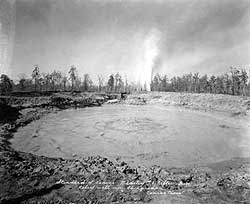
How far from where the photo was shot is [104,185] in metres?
5.92

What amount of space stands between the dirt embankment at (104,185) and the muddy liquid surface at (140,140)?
2.30m

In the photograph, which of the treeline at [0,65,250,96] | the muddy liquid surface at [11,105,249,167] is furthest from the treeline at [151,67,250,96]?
the muddy liquid surface at [11,105,249,167]

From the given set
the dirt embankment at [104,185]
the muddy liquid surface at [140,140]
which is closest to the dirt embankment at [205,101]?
the muddy liquid surface at [140,140]

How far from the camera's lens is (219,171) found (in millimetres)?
8500

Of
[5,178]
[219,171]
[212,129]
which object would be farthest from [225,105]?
[5,178]

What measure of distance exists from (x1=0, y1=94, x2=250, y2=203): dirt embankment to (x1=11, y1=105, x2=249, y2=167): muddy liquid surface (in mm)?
2303

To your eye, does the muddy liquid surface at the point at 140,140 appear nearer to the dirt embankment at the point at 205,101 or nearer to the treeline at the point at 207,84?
the dirt embankment at the point at 205,101

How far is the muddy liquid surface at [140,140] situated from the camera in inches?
403

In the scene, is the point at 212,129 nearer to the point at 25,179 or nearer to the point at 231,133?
the point at 231,133

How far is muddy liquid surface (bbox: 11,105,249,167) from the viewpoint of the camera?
10242mm

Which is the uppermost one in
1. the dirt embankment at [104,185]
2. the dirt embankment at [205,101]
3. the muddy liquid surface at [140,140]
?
the dirt embankment at [205,101]

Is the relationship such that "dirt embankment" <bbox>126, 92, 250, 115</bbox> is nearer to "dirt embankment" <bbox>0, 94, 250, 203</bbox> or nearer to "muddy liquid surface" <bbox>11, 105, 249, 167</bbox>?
"muddy liquid surface" <bbox>11, 105, 249, 167</bbox>

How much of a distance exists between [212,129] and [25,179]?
15.0 m

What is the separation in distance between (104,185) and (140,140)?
284 inches
